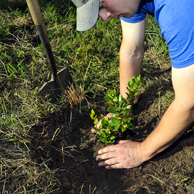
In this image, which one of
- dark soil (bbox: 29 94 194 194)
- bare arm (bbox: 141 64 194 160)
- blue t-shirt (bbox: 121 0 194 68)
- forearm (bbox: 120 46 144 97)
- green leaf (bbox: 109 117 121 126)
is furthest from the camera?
forearm (bbox: 120 46 144 97)

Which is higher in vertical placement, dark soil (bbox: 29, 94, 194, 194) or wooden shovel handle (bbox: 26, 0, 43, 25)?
wooden shovel handle (bbox: 26, 0, 43, 25)

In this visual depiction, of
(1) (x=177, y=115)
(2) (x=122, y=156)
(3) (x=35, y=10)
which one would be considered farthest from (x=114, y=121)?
(3) (x=35, y=10)

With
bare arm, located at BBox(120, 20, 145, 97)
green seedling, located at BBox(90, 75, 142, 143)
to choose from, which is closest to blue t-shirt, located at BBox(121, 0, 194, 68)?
green seedling, located at BBox(90, 75, 142, 143)

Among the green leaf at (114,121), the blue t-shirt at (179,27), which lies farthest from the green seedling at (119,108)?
the blue t-shirt at (179,27)

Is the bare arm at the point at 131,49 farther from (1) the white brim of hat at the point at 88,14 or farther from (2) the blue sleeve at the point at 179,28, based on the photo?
(2) the blue sleeve at the point at 179,28

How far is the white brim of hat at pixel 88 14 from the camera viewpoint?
4.51 ft

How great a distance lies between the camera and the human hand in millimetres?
1857

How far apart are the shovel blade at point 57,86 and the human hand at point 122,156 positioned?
0.80 metres

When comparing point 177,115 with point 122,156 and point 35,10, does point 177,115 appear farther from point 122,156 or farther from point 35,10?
point 35,10

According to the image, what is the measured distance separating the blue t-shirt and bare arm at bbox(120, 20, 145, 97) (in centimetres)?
59

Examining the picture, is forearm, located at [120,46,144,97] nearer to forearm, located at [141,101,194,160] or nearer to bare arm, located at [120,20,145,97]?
bare arm, located at [120,20,145,97]

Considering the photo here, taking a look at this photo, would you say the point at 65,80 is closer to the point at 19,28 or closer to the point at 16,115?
the point at 16,115

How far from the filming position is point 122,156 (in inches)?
74.0

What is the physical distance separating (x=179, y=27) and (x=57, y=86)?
1527 mm
